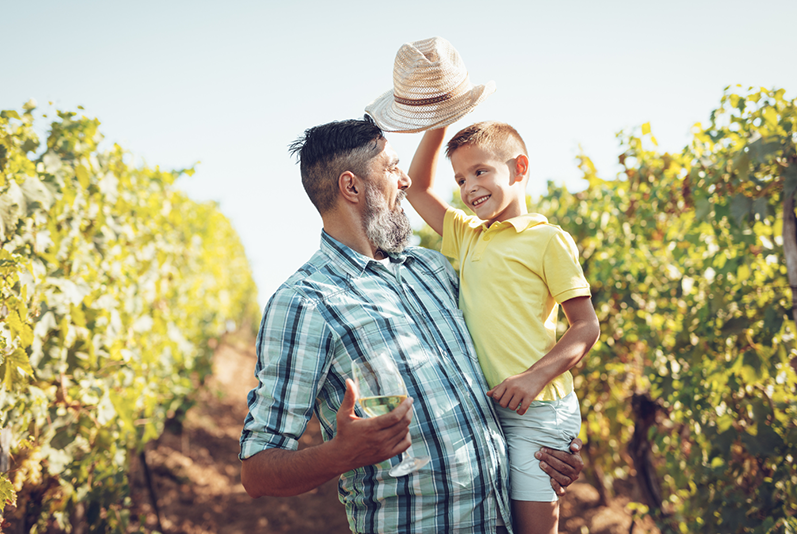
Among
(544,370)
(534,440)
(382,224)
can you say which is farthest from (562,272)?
(382,224)

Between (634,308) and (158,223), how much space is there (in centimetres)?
426

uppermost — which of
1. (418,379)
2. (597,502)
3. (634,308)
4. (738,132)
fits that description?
(738,132)

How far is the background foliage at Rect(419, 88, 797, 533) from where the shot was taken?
2.52 meters

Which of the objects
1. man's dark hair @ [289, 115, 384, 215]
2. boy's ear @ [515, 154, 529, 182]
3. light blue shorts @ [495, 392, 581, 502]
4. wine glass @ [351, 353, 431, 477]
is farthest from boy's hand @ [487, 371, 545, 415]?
man's dark hair @ [289, 115, 384, 215]

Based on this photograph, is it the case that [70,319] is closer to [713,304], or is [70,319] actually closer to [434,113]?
[434,113]

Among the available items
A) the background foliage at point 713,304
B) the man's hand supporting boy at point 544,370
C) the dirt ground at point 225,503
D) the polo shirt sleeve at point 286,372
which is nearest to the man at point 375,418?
the polo shirt sleeve at point 286,372

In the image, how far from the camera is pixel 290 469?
4.59 ft

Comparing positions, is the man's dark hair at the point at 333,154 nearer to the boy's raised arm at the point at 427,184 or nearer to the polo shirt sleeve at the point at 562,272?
the boy's raised arm at the point at 427,184

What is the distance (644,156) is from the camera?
11.5 feet

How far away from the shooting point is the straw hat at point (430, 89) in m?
1.94

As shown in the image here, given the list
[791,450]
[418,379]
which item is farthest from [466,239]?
[791,450]

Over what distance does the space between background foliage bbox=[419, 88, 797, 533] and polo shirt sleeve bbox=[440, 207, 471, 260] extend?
1341mm

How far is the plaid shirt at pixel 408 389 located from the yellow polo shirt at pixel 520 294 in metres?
0.09

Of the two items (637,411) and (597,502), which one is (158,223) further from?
(597,502)
